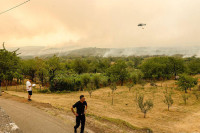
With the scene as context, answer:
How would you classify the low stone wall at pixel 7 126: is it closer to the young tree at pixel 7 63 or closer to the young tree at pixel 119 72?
the young tree at pixel 7 63

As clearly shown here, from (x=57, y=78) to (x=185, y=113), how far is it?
23.8 metres

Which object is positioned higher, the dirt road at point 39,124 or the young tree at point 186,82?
the young tree at point 186,82

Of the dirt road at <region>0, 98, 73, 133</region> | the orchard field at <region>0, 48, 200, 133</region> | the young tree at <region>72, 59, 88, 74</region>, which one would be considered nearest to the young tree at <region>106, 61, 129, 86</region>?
the orchard field at <region>0, 48, 200, 133</region>

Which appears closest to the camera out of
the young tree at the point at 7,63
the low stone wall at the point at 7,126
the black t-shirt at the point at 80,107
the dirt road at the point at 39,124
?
the low stone wall at the point at 7,126

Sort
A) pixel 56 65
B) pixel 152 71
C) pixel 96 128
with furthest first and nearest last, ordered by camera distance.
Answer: pixel 152 71
pixel 56 65
pixel 96 128

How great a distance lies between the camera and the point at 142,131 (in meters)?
9.02

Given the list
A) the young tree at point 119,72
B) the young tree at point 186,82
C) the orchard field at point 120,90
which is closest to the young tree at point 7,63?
the orchard field at point 120,90

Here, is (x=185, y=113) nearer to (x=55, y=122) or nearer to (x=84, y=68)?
(x=55, y=122)

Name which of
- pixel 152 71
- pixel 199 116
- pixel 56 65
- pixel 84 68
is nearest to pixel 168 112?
pixel 199 116

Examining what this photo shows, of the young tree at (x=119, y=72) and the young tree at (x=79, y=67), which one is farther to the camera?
the young tree at (x=79, y=67)

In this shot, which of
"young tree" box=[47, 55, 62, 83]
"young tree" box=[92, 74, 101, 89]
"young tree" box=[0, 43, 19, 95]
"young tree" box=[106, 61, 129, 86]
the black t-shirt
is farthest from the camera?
"young tree" box=[106, 61, 129, 86]

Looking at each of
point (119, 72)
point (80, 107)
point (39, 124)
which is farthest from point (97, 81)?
point (80, 107)

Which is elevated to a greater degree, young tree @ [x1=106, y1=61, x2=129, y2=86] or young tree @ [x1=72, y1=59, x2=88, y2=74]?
young tree @ [x1=72, y1=59, x2=88, y2=74]

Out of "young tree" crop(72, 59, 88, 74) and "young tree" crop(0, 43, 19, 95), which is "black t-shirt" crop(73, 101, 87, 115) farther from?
"young tree" crop(72, 59, 88, 74)
